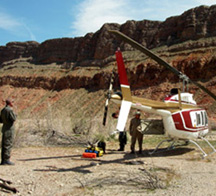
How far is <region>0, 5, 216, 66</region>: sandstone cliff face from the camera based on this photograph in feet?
172

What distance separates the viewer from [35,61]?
8856 centimetres

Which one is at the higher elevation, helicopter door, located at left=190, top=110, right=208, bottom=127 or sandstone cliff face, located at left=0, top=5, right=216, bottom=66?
sandstone cliff face, located at left=0, top=5, right=216, bottom=66

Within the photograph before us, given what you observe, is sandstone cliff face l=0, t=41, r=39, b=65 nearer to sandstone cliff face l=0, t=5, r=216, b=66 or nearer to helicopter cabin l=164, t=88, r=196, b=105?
sandstone cliff face l=0, t=5, r=216, b=66

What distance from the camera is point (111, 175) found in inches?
266

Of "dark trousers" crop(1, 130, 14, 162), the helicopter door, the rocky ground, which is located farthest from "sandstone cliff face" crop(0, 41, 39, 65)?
"dark trousers" crop(1, 130, 14, 162)

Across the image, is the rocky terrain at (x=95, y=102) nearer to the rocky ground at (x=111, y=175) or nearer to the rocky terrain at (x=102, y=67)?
the rocky ground at (x=111, y=175)

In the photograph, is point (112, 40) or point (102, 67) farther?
point (112, 40)

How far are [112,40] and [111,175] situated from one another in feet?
221

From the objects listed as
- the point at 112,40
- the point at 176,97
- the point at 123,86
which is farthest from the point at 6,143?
the point at 112,40

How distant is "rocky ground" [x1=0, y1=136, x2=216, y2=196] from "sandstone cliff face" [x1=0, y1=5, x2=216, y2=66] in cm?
4640

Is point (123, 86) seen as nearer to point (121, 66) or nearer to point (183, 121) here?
point (121, 66)

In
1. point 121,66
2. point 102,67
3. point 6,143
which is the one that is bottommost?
point 6,143

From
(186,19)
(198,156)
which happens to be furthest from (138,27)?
(198,156)

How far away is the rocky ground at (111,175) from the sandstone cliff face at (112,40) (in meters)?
46.4
